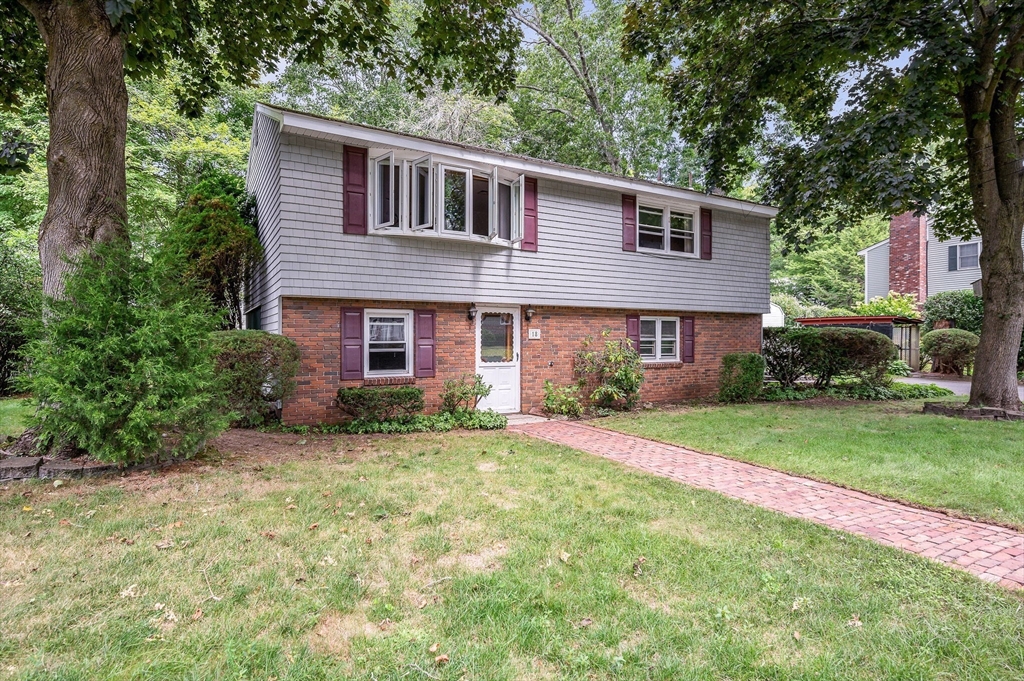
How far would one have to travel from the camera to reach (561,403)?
10.3 m

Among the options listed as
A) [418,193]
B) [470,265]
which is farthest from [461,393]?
[418,193]

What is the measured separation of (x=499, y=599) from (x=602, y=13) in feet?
73.1

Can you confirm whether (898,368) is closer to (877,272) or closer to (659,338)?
(659,338)

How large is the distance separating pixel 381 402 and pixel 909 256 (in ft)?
92.0

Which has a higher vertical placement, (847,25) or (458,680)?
(847,25)

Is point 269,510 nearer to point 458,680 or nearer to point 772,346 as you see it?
point 458,680

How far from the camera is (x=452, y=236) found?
30.1 ft

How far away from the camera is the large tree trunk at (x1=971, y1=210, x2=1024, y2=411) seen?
9805 mm

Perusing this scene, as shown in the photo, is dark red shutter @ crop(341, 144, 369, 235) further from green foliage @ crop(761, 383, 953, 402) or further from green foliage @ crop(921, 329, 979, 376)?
green foliage @ crop(921, 329, 979, 376)

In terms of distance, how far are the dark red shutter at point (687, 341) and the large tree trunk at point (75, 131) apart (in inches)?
434

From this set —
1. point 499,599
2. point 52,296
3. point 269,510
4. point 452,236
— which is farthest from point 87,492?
point 452,236

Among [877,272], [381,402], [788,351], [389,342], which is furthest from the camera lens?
[877,272]

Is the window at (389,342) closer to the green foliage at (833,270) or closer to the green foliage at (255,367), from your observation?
the green foliage at (255,367)

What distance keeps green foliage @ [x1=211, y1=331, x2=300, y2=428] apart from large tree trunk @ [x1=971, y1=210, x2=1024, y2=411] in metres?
12.7
